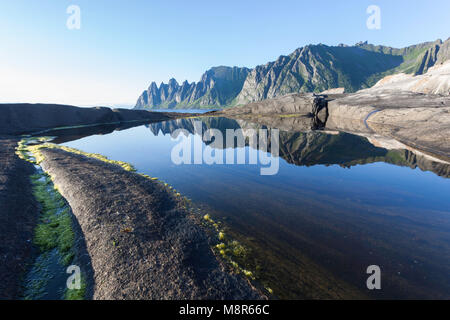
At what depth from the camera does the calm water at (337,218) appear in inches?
379

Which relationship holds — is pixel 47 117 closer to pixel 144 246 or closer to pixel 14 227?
pixel 14 227

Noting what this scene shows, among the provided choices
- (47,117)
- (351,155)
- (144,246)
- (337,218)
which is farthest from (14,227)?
(47,117)

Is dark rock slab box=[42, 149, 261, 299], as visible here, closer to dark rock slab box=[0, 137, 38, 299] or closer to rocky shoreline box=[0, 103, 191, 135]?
dark rock slab box=[0, 137, 38, 299]

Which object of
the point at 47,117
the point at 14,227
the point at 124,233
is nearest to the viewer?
the point at 124,233

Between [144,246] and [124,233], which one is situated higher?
[124,233]

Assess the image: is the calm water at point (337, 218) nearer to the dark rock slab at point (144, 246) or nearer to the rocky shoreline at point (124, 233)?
the dark rock slab at point (144, 246)

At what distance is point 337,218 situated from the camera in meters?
14.9

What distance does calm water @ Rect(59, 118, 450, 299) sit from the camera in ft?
31.6

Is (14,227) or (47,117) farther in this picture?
(47,117)

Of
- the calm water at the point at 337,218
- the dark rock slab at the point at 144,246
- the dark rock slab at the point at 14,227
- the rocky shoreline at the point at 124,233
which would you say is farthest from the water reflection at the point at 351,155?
the dark rock slab at the point at 14,227

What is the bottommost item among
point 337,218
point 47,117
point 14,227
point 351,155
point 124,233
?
point 337,218

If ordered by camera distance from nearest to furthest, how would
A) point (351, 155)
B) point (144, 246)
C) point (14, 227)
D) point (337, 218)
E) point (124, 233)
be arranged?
1. point (144, 246)
2. point (124, 233)
3. point (14, 227)
4. point (337, 218)
5. point (351, 155)
